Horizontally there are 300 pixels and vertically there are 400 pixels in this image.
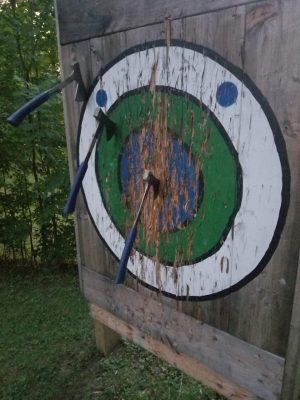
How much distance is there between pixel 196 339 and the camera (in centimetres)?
146

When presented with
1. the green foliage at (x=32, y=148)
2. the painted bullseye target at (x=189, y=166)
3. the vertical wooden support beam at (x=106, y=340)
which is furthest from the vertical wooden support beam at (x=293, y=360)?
the green foliage at (x=32, y=148)

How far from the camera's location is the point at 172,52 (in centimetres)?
119

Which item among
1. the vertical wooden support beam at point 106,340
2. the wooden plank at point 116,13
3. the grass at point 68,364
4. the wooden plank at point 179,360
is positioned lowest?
the grass at point 68,364

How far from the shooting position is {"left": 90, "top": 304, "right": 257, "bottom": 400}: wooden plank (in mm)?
1420

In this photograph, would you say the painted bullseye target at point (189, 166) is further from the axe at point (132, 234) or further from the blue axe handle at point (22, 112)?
the blue axe handle at point (22, 112)

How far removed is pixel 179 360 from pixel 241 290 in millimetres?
587

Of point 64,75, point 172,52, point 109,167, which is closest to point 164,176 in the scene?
point 109,167

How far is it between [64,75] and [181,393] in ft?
6.42

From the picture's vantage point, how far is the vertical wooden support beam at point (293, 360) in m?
1.10

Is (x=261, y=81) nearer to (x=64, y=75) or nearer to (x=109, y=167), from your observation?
(x=109, y=167)

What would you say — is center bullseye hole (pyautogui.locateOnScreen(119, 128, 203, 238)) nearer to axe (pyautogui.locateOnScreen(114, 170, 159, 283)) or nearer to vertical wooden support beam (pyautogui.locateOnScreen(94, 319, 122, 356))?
axe (pyautogui.locateOnScreen(114, 170, 159, 283))

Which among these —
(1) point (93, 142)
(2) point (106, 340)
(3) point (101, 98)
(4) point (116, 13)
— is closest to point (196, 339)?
(1) point (93, 142)

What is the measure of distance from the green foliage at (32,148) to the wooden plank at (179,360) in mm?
1759

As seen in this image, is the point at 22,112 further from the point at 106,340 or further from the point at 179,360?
the point at 106,340
